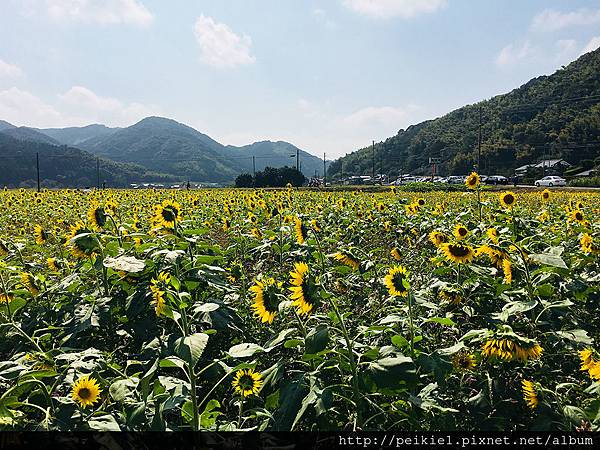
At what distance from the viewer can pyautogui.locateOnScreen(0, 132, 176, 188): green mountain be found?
230 ft

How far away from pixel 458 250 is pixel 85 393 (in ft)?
6.90

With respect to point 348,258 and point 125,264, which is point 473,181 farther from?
point 125,264

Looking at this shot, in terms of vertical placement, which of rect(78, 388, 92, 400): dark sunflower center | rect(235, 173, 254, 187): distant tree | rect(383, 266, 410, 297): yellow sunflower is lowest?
rect(78, 388, 92, 400): dark sunflower center

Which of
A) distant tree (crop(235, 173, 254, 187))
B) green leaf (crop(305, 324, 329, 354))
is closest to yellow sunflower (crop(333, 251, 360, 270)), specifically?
green leaf (crop(305, 324, 329, 354))

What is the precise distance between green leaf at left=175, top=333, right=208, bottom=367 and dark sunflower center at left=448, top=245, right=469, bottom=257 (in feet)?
5.55

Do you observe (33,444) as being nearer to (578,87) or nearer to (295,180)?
(295,180)

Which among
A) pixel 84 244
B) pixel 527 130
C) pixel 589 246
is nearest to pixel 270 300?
pixel 84 244

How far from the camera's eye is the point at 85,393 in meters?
1.59

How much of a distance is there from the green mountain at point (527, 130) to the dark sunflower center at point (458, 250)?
52.7m

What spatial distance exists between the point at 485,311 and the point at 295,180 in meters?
41.5

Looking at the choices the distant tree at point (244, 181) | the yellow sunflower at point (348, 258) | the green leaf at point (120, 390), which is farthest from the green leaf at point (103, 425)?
the distant tree at point (244, 181)

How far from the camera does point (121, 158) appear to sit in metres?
187

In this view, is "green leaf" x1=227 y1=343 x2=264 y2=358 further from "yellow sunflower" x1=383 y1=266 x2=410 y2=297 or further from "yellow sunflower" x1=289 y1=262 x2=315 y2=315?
"yellow sunflower" x1=383 y1=266 x2=410 y2=297

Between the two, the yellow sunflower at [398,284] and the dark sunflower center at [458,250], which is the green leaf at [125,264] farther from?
the dark sunflower center at [458,250]
